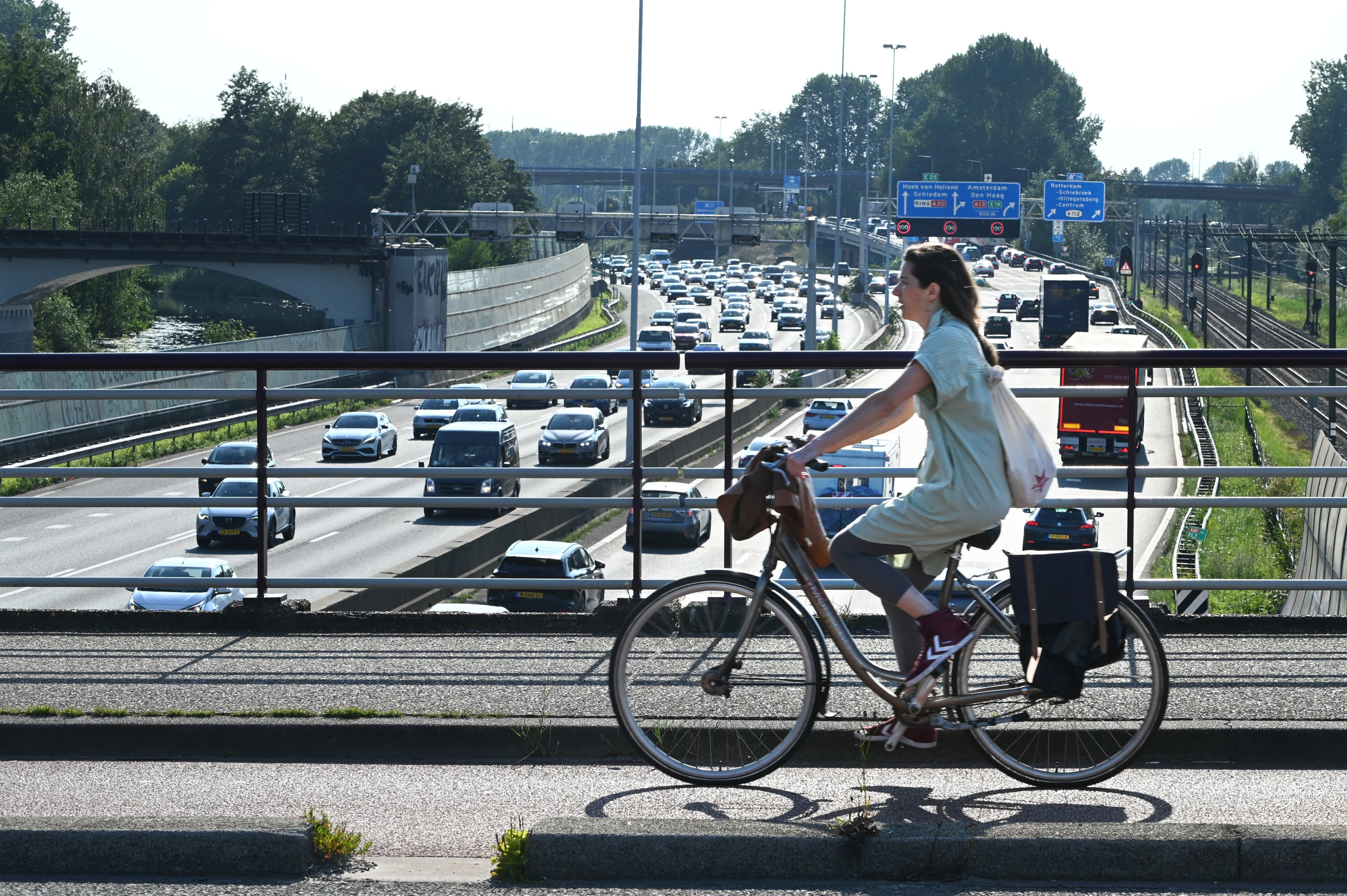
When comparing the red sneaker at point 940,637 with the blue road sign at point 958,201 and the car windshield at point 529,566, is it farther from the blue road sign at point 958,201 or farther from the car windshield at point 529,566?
the blue road sign at point 958,201

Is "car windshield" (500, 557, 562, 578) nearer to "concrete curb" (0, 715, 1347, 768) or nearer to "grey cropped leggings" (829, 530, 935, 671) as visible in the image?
"concrete curb" (0, 715, 1347, 768)

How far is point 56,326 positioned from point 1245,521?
51375 mm

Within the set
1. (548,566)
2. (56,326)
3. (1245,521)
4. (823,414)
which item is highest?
(56,326)

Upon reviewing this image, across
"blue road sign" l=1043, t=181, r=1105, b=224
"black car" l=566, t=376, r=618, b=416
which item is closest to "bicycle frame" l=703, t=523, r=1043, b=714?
"black car" l=566, t=376, r=618, b=416

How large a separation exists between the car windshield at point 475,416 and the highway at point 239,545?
1.47 m

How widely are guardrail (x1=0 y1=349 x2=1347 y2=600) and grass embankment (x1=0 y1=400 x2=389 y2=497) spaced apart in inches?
899

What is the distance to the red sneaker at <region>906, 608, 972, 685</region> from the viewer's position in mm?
4629

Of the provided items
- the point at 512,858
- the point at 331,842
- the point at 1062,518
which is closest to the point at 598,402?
the point at 1062,518

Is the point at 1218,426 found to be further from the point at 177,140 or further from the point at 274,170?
the point at 177,140

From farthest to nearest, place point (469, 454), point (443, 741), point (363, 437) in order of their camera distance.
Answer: point (363, 437) → point (469, 454) → point (443, 741)

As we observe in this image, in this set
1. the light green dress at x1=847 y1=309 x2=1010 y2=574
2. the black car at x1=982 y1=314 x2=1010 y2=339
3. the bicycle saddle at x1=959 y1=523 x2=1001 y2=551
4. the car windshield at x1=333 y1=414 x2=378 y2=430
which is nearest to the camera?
the light green dress at x1=847 y1=309 x2=1010 y2=574

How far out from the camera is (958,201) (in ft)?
260

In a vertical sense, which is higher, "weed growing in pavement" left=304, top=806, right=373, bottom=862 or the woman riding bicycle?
the woman riding bicycle

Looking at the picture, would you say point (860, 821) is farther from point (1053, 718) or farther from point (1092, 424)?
point (1092, 424)
